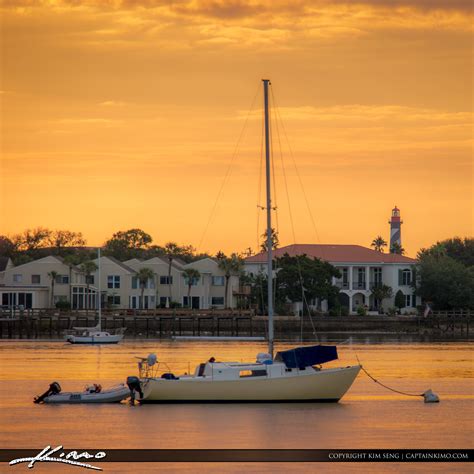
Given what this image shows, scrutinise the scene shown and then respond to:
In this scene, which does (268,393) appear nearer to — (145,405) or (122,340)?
(145,405)

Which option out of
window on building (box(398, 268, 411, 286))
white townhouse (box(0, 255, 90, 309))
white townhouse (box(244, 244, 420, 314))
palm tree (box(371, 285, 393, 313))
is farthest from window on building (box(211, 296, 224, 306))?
window on building (box(398, 268, 411, 286))

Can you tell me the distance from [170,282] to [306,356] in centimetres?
10293

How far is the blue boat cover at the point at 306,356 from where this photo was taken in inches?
2152

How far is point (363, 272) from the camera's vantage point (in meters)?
158

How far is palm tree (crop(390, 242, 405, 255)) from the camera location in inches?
7712

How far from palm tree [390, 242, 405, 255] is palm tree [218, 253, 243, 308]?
4706 centimetres

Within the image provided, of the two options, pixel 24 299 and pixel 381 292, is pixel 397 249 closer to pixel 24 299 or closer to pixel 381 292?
pixel 381 292

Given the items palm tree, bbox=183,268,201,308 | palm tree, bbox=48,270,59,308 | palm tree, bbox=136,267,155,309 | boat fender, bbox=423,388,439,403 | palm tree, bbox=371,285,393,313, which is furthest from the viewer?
palm tree, bbox=371,285,393,313

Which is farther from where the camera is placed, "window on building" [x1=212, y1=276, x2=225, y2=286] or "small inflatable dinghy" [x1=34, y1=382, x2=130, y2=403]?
"window on building" [x1=212, y1=276, x2=225, y2=286]

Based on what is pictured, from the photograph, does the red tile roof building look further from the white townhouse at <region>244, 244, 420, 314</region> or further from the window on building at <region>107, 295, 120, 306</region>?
the window on building at <region>107, 295, 120, 306</region>

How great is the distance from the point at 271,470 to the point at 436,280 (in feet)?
388

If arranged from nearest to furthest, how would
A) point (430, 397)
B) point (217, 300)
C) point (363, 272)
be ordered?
point (430, 397), point (217, 300), point (363, 272)

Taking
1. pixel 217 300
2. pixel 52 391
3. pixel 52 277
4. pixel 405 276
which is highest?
pixel 405 276

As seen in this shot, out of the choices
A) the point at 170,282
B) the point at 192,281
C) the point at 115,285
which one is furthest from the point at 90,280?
the point at 192,281
